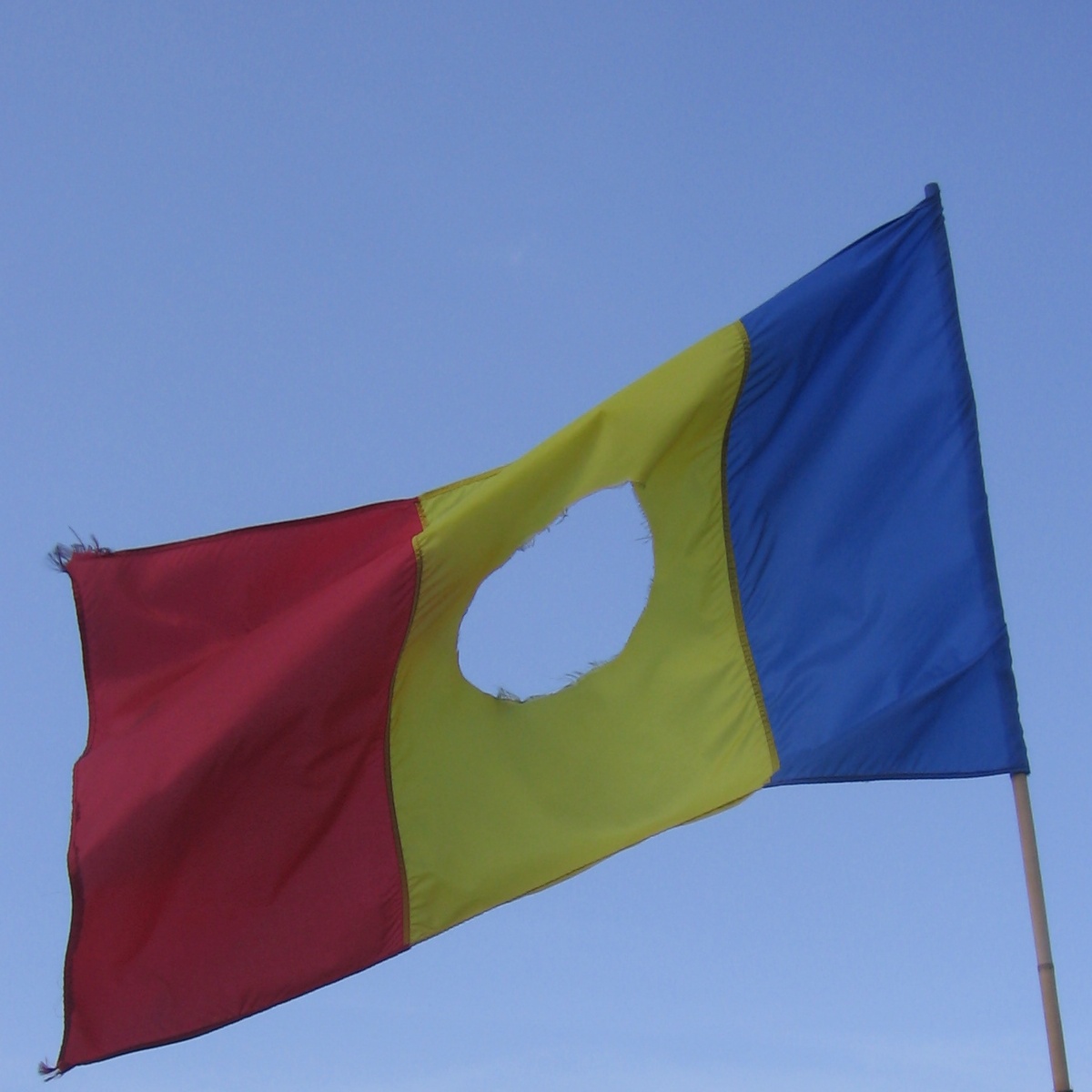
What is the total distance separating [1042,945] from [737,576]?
110 inches

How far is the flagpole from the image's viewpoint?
7281 mm

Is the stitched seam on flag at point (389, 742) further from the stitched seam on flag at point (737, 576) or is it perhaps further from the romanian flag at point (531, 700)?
the stitched seam on flag at point (737, 576)

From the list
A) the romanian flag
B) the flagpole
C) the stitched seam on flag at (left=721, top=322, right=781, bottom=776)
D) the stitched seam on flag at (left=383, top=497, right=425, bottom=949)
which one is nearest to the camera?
the flagpole

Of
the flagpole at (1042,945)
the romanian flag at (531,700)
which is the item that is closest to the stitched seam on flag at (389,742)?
the romanian flag at (531,700)

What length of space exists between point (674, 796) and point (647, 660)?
0.81 m

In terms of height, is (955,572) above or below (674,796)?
above

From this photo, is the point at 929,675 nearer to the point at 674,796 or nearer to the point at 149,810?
the point at 674,796

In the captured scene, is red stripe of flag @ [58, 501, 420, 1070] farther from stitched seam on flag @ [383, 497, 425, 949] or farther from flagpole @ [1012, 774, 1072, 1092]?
flagpole @ [1012, 774, 1072, 1092]

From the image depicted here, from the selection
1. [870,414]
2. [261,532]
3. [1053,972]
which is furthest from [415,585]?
[1053,972]

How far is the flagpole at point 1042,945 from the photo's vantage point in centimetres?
728

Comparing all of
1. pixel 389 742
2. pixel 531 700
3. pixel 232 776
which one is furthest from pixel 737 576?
pixel 232 776

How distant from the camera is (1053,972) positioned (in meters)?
7.46

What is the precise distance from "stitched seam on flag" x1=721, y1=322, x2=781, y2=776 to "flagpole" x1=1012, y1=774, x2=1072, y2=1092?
147 centimetres

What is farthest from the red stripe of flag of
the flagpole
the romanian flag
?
the flagpole
